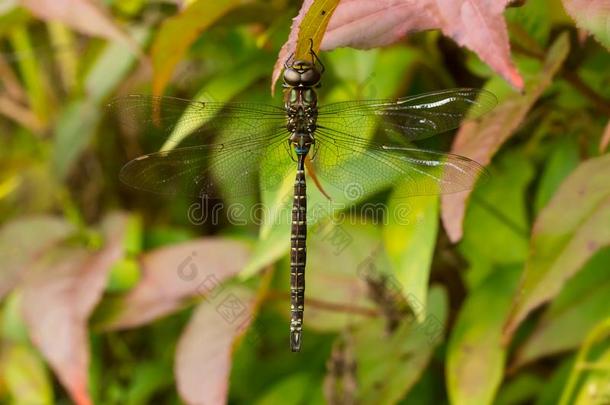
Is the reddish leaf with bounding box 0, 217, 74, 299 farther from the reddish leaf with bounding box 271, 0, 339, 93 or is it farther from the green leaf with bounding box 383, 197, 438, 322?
the reddish leaf with bounding box 271, 0, 339, 93

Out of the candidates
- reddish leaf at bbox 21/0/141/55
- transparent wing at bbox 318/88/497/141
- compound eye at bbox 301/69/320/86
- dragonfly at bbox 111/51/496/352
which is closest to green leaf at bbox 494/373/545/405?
dragonfly at bbox 111/51/496/352

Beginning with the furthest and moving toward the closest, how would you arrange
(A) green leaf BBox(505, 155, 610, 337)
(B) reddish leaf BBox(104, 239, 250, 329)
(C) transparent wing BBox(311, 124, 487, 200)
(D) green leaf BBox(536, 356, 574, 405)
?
(B) reddish leaf BBox(104, 239, 250, 329) → (D) green leaf BBox(536, 356, 574, 405) → (C) transparent wing BBox(311, 124, 487, 200) → (A) green leaf BBox(505, 155, 610, 337)

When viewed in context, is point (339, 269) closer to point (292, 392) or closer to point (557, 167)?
point (292, 392)

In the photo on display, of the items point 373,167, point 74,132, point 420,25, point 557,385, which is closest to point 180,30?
point 373,167

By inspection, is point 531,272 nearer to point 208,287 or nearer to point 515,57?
point 515,57

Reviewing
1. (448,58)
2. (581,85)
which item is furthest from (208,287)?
(581,85)

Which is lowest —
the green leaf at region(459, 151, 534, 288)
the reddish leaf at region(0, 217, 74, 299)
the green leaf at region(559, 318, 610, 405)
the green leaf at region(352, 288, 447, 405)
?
the green leaf at region(352, 288, 447, 405)

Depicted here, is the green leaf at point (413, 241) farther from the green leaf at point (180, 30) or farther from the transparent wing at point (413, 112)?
the green leaf at point (180, 30)
